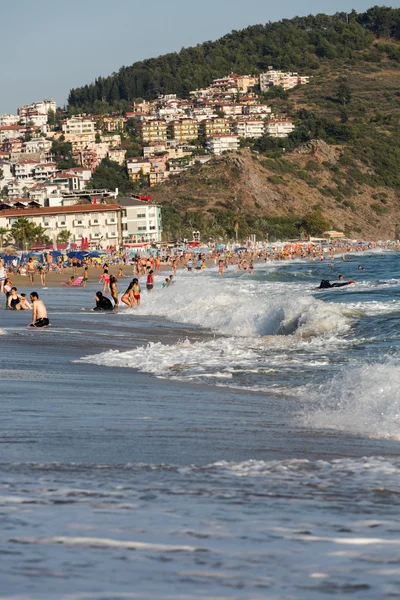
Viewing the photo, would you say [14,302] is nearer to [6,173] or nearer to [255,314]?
[255,314]

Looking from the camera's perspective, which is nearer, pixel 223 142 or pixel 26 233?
pixel 26 233

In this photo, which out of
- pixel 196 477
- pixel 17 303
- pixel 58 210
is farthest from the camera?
pixel 58 210

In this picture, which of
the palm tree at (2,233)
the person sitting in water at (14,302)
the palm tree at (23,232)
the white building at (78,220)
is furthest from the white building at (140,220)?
the person sitting in water at (14,302)

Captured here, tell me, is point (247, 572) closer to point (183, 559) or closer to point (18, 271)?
point (183, 559)

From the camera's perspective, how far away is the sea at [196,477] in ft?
13.8

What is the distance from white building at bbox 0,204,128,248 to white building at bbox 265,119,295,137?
84571 millimetres

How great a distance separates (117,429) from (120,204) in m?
106

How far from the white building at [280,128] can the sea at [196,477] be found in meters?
174

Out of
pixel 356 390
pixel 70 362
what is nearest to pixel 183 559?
pixel 356 390

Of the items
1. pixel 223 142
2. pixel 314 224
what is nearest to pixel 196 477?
pixel 314 224

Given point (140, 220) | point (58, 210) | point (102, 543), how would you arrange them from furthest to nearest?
point (140, 220) → point (58, 210) → point (102, 543)

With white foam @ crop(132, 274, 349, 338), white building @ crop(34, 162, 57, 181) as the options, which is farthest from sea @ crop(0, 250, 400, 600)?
white building @ crop(34, 162, 57, 181)

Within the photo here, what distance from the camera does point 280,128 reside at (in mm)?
186000

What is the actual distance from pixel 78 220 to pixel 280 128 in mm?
89944
